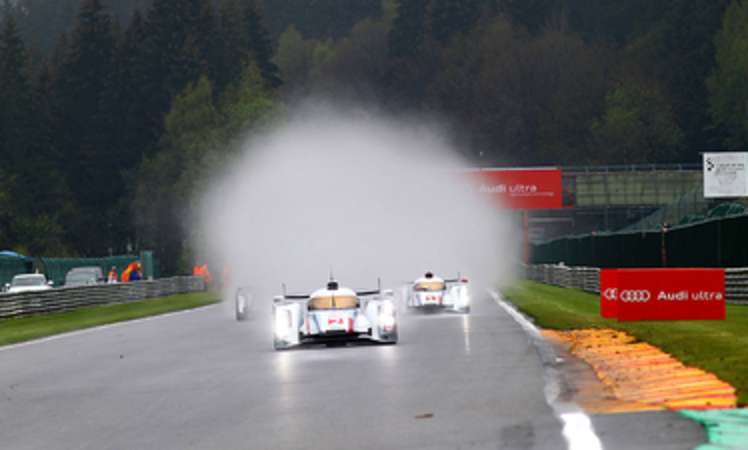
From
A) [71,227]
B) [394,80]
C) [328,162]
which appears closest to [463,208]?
[328,162]

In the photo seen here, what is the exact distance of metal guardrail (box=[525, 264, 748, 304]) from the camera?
107 ft

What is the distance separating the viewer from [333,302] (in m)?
24.4

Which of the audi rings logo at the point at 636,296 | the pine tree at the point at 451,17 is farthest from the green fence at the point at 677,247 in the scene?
the pine tree at the point at 451,17

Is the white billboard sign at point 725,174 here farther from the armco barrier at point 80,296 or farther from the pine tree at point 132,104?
the pine tree at point 132,104

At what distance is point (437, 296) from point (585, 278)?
16.0 meters

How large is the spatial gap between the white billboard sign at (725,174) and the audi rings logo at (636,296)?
22.9 meters

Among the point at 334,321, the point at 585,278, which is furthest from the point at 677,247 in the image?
the point at 334,321

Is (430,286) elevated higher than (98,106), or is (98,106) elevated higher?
(98,106)

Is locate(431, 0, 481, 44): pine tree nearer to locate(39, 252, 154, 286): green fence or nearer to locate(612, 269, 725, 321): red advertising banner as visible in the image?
locate(39, 252, 154, 286): green fence

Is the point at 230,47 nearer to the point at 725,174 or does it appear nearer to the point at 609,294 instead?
the point at 725,174

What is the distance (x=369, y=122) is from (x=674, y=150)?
34.4m

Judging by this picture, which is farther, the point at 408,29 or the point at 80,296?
the point at 408,29

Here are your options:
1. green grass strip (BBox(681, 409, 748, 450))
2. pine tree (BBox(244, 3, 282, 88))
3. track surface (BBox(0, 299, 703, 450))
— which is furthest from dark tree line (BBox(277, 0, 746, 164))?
green grass strip (BBox(681, 409, 748, 450))

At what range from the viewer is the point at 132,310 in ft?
151
